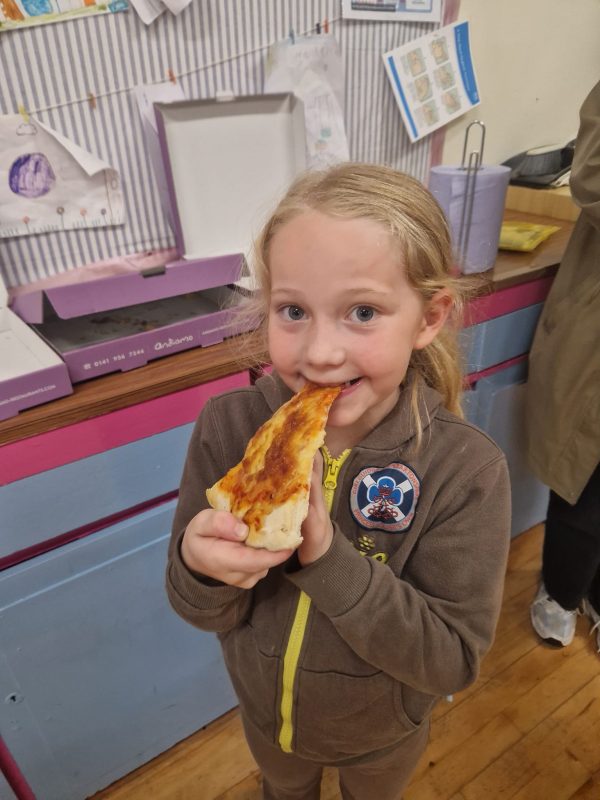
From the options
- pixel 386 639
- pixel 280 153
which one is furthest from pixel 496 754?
pixel 280 153


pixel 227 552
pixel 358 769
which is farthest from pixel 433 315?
pixel 358 769

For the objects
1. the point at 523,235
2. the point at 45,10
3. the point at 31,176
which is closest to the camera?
the point at 45,10

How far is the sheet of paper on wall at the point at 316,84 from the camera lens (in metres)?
1.37

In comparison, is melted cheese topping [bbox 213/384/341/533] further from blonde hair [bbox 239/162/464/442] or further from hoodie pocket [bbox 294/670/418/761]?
Result: hoodie pocket [bbox 294/670/418/761]

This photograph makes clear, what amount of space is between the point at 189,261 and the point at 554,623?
134 centimetres

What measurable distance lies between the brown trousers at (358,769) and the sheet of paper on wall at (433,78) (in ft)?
4.91

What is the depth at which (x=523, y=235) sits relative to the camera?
1553 millimetres

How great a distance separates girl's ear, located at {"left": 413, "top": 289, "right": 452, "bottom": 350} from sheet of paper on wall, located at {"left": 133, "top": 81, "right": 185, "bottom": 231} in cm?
82

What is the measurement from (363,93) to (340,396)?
1211 mm

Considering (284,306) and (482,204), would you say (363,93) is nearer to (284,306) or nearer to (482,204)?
(482,204)

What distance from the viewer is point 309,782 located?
37.7 inches

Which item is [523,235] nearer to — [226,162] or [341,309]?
[226,162]

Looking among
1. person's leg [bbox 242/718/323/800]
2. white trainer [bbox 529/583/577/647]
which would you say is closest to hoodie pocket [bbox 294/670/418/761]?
person's leg [bbox 242/718/323/800]

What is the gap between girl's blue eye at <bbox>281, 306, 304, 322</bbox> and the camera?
0.63m
